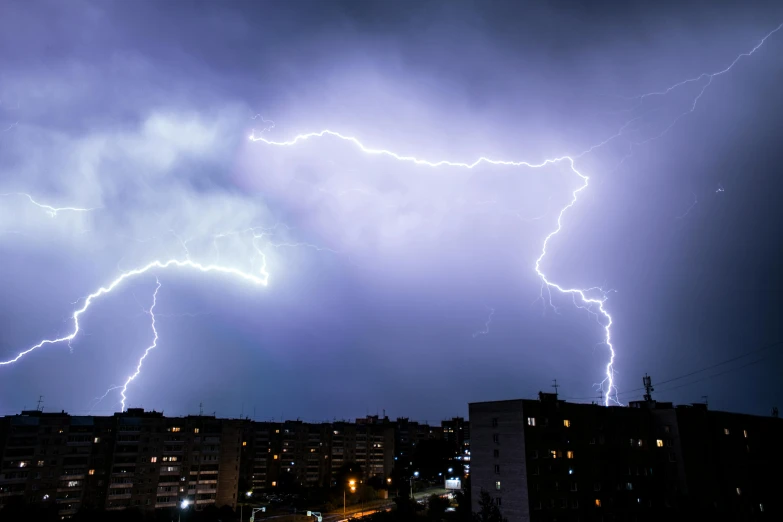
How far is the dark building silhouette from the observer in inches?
1201

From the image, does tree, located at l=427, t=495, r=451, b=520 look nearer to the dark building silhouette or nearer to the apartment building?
the dark building silhouette

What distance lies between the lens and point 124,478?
4728 cm

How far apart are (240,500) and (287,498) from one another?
5.18 m

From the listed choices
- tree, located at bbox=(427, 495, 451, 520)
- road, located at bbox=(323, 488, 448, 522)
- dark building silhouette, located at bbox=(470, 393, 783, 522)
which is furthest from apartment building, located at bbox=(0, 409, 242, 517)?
dark building silhouette, located at bbox=(470, 393, 783, 522)

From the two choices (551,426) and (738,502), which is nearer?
(551,426)

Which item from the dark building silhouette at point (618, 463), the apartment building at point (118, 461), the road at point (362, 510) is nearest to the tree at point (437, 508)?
the road at point (362, 510)

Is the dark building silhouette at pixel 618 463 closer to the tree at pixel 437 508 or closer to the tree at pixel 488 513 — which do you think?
the tree at pixel 488 513

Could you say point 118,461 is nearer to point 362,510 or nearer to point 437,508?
point 362,510

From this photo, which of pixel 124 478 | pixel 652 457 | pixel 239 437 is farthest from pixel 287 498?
pixel 652 457

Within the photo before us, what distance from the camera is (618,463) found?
109ft

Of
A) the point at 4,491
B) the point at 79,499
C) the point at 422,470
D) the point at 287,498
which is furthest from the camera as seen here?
the point at 422,470

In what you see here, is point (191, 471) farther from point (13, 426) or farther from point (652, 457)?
point (652, 457)

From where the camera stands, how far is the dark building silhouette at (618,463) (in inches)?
1201

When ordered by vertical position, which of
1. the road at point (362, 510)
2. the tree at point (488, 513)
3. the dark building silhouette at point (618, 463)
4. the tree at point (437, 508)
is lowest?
the road at point (362, 510)
